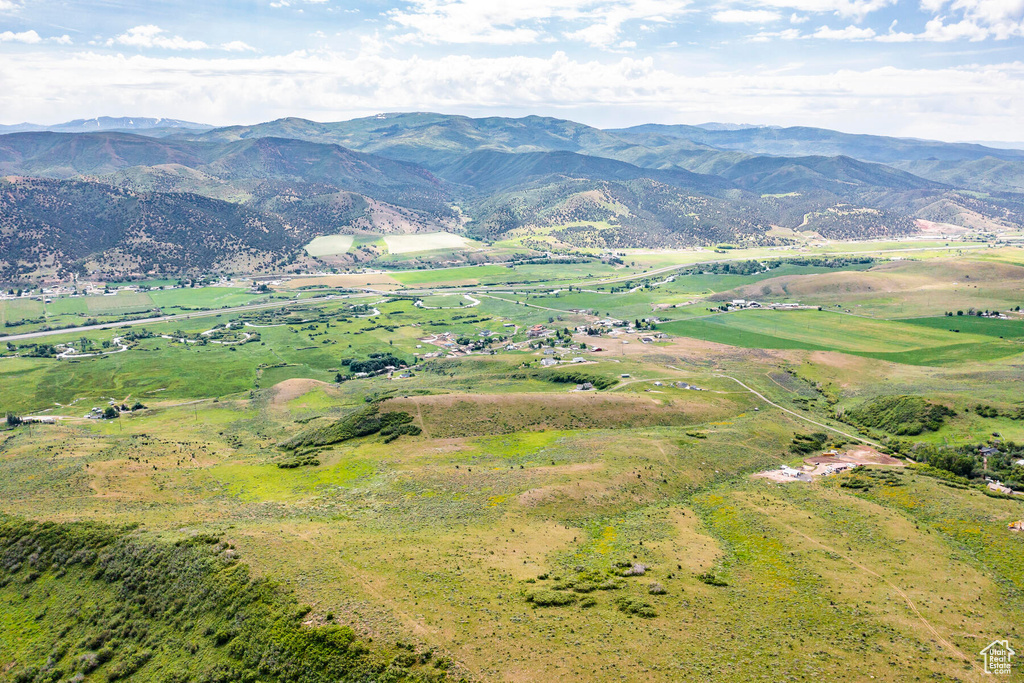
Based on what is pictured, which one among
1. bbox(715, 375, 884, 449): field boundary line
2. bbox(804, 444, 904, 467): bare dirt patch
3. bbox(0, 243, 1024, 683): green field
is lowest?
bbox(715, 375, 884, 449): field boundary line

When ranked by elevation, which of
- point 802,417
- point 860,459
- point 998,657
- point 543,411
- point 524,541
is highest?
point 998,657

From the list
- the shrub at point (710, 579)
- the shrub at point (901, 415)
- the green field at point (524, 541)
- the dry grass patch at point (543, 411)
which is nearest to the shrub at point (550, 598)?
the green field at point (524, 541)

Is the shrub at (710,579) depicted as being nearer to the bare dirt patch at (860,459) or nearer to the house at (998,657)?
the house at (998,657)

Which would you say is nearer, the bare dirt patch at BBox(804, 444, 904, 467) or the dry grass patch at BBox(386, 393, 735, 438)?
the bare dirt patch at BBox(804, 444, 904, 467)

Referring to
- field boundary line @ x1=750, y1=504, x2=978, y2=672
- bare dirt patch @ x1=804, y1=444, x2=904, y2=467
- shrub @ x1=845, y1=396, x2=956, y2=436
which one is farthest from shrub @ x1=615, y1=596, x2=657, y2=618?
shrub @ x1=845, y1=396, x2=956, y2=436

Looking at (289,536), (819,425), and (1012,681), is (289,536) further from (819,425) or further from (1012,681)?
(819,425)

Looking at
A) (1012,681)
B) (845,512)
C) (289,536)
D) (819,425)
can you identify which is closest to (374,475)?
(289,536)

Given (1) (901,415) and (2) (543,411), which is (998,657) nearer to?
(2) (543,411)

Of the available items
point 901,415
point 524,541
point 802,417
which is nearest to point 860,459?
point 802,417

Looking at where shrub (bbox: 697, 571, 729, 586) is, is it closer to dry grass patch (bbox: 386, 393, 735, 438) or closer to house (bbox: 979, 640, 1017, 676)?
house (bbox: 979, 640, 1017, 676)

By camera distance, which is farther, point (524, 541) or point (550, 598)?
point (524, 541)

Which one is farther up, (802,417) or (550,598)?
(550,598)
